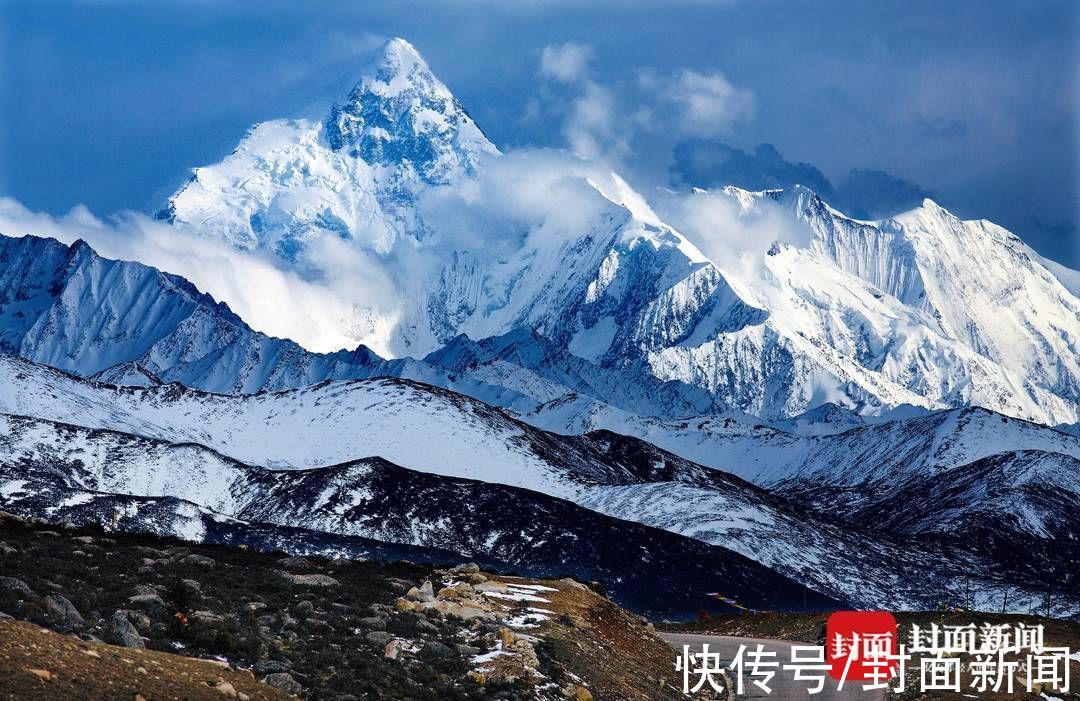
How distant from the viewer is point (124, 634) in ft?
121

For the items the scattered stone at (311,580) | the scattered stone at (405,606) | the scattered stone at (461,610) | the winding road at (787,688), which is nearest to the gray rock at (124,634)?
the scattered stone at (405,606)

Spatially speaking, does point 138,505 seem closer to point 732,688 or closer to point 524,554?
point 524,554

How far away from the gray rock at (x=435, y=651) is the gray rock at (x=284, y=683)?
19.9 ft

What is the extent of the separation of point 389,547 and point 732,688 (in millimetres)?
129046

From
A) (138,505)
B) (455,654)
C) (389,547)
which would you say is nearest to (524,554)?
(389,547)

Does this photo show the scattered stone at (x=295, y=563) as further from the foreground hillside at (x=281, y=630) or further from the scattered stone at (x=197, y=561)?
the scattered stone at (x=197, y=561)

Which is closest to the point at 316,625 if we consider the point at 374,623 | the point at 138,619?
the point at 374,623

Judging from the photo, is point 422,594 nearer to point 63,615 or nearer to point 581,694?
point 581,694

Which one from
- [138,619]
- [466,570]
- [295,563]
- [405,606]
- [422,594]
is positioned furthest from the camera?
[466,570]

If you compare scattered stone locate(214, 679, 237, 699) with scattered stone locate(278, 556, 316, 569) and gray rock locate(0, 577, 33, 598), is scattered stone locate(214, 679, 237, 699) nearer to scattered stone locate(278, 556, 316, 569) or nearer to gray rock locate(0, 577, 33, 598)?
gray rock locate(0, 577, 33, 598)

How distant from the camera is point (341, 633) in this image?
141ft

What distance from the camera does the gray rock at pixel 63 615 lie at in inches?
1471

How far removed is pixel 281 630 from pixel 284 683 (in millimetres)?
5992

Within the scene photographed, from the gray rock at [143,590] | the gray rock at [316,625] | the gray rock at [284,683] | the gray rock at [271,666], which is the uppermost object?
the gray rock at [143,590]
